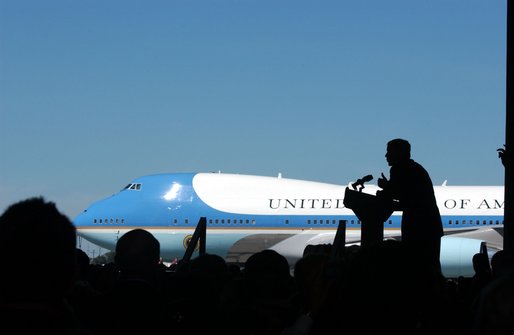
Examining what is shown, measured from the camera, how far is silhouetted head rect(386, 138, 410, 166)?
7.62 m

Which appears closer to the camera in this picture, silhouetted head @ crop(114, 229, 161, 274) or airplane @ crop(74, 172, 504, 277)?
silhouetted head @ crop(114, 229, 161, 274)

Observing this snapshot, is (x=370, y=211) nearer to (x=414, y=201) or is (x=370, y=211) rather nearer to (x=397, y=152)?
(x=414, y=201)

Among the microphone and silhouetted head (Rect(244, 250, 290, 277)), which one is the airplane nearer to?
the microphone

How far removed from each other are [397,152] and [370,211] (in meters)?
0.58

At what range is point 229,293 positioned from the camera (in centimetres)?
507

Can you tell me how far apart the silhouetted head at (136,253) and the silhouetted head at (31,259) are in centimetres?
230

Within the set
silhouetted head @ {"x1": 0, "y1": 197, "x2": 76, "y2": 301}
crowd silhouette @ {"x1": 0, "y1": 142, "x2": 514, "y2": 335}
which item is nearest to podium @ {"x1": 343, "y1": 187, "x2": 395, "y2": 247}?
crowd silhouette @ {"x1": 0, "y1": 142, "x2": 514, "y2": 335}

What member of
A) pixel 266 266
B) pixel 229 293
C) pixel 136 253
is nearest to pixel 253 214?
pixel 229 293

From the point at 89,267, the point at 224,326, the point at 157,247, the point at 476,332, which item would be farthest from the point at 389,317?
the point at 89,267

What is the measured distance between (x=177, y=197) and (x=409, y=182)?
24211mm

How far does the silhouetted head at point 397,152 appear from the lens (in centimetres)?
762

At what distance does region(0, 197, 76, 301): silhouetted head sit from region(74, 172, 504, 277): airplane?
27.9 m

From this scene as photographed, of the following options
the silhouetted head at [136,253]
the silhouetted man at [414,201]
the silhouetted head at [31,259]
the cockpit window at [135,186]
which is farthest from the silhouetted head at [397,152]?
the cockpit window at [135,186]

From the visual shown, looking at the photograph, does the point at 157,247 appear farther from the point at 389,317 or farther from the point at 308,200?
the point at 308,200
